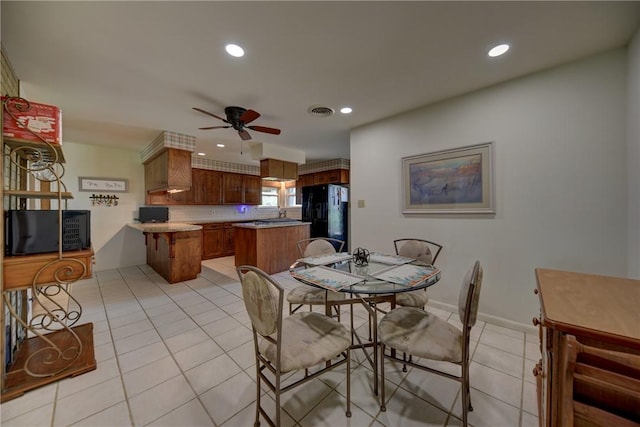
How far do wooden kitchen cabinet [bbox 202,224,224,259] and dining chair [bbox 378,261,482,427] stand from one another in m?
5.11

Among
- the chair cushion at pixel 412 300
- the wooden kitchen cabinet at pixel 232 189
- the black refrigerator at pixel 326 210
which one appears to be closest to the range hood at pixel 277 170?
the black refrigerator at pixel 326 210

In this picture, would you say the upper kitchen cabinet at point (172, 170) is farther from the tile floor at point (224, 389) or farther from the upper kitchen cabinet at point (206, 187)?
the tile floor at point (224, 389)

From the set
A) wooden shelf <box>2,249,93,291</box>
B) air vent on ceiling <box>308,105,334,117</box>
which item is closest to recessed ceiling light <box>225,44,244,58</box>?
air vent on ceiling <box>308,105,334,117</box>

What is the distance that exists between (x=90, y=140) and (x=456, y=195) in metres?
5.90

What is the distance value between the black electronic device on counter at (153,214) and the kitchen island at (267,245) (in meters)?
1.94

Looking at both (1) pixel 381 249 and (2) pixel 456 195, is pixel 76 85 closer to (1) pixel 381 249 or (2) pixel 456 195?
(1) pixel 381 249

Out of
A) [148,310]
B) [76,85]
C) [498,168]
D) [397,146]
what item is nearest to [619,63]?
[498,168]

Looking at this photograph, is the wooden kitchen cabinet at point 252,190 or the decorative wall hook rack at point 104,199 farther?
the wooden kitchen cabinet at point 252,190

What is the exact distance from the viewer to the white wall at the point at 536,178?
186 cm

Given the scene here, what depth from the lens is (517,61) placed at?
197cm

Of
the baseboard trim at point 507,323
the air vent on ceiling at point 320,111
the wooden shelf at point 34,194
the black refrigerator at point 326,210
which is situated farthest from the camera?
the black refrigerator at point 326,210

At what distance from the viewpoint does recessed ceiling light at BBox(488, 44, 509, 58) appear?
178 centimetres

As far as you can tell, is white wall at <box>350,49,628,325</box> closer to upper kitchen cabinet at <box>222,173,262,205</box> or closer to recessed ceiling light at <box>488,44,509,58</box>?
recessed ceiling light at <box>488,44,509,58</box>

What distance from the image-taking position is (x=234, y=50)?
5.95 ft
